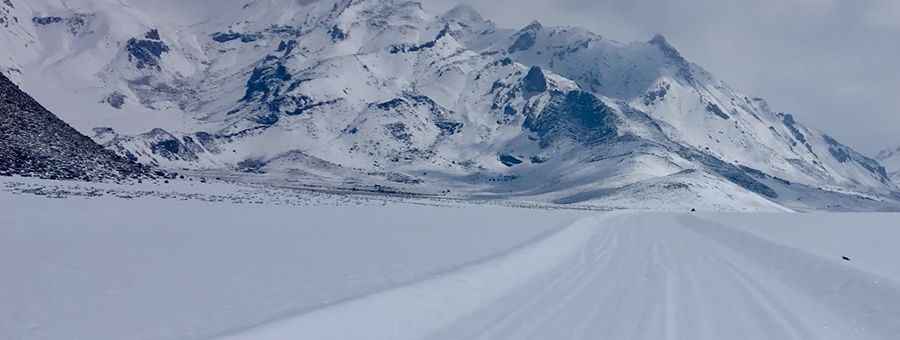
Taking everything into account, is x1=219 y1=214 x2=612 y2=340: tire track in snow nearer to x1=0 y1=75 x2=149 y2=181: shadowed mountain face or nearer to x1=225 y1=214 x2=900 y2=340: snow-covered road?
x1=225 y1=214 x2=900 y2=340: snow-covered road

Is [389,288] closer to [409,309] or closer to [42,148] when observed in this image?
[409,309]

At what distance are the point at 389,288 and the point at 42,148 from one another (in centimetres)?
6154

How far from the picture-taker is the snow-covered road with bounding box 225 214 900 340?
41.3 feet

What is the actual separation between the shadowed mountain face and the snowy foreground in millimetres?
33445

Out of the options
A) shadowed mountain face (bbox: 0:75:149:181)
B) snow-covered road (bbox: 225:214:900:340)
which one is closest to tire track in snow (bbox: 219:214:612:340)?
snow-covered road (bbox: 225:214:900:340)

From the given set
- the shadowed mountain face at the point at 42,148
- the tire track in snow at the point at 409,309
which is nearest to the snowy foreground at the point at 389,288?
the tire track in snow at the point at 409,309

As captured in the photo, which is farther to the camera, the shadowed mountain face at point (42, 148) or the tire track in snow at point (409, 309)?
the shadowed mountain face at point (42, 148)

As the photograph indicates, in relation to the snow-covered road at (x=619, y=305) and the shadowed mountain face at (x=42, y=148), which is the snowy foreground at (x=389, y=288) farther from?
the shadowed mountain face at (x=42, y=148)

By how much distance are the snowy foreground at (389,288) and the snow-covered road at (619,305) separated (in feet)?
0.17

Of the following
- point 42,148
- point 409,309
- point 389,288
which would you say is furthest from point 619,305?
point 42,148

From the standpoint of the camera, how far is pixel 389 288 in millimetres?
14727

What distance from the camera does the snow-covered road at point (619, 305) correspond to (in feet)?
41.3

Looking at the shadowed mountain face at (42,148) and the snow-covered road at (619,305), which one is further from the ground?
the shadowed mountain face at (42,148)

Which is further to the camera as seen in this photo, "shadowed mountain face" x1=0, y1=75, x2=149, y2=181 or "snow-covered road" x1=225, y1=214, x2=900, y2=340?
"shadowed mountain face" x1=0, y1=75, x2=149, y2=181
